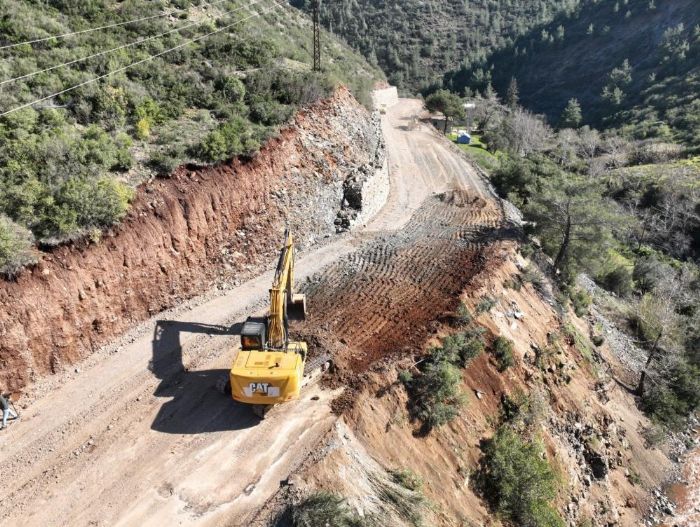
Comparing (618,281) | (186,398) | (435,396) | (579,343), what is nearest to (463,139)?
(618,281)

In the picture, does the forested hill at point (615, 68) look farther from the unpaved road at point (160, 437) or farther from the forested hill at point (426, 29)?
the unpaved road at point (160, 437)

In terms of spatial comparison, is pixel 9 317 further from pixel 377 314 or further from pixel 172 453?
pixel 377 314

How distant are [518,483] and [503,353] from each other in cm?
497

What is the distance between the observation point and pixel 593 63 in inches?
3351

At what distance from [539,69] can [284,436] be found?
99.2 m

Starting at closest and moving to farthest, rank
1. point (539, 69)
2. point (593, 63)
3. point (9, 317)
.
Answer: point (9, 317) → point (593, 63) → point (539, 69)

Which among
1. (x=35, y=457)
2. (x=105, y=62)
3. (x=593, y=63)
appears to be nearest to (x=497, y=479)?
(x=35, y=457)

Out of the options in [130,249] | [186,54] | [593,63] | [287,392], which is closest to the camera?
[287,392]

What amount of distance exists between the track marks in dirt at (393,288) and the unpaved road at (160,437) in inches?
11.6

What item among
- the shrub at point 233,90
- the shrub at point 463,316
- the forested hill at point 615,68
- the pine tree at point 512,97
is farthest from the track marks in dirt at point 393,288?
the pine tree at point 512,97

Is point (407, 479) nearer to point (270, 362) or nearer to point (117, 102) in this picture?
point (270, 362)

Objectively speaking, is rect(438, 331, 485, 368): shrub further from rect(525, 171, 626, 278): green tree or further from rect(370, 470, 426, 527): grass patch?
rect(525, 171, 626, 278): green tree

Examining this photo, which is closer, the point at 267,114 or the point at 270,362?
the point at 270,362

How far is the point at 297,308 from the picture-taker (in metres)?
17.3
